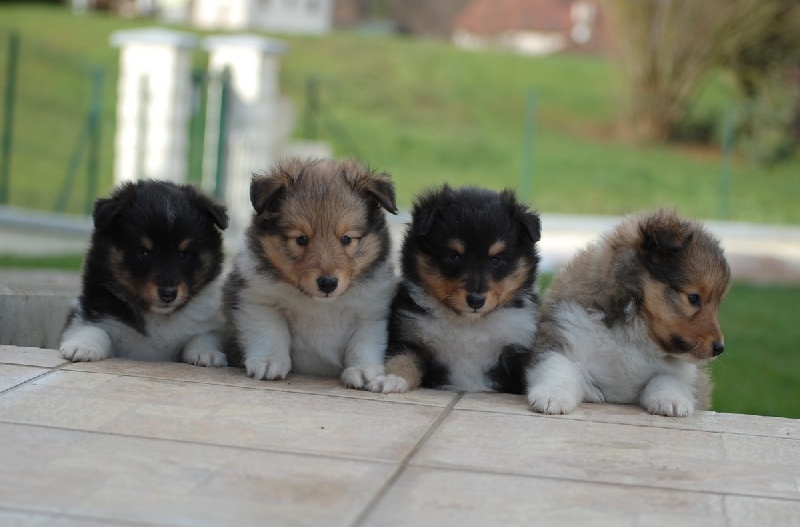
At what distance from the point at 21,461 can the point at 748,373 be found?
711 centimetres

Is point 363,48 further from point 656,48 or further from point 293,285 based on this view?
point 293,285

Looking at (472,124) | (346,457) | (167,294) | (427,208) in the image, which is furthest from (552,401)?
(472,124)

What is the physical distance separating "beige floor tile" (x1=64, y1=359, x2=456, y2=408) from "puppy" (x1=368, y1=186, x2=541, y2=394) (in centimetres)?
11

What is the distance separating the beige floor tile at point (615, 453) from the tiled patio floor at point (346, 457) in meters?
0.01

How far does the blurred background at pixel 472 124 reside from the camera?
1577 cm

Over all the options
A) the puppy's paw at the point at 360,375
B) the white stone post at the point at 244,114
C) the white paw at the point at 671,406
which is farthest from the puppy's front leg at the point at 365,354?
the white stone post at the point at 244,114

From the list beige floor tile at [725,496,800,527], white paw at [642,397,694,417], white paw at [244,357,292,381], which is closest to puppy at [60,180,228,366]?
white paw at [244,357,292,381]

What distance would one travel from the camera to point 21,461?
12.8 feet

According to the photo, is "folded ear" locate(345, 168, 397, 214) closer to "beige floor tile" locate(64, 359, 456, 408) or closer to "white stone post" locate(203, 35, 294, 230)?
"beige floor tile" locate(64, 359, 456, 408)

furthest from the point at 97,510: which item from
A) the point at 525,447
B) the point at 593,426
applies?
the point at 593,426

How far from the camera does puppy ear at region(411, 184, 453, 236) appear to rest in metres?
5.31

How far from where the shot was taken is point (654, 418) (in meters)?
5.04

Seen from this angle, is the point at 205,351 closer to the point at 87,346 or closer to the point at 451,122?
the point at 87,346

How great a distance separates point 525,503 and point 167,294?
2.39m
